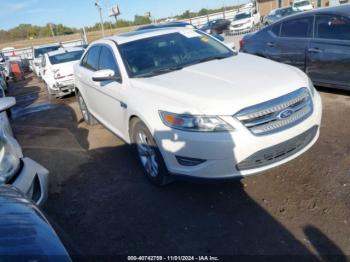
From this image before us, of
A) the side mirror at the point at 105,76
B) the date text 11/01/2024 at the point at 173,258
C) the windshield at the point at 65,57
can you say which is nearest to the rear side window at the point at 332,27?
the side mirror at the point at 105,76

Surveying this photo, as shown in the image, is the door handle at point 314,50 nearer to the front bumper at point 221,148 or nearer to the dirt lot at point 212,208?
the dirt lot at point 212,208

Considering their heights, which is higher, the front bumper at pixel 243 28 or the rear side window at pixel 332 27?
the rear side window at pixel 332 27

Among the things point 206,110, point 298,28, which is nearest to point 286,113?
point 206,110

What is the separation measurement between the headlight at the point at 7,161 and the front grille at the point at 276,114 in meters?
2.15

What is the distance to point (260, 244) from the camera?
284cm

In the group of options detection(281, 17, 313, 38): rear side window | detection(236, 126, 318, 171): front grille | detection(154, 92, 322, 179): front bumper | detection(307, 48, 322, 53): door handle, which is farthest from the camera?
detection(281, 17, 313, 38): rear side window

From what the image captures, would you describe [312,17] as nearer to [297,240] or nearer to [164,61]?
[164,61]

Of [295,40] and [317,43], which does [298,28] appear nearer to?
[295,40]

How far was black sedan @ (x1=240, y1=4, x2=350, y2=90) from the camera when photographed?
5535mm

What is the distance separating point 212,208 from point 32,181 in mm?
1779

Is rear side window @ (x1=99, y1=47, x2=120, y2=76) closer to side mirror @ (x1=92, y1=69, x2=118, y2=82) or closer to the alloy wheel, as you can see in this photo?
side mirror @ (x1=92, y1=69, x2=118, y2=82)

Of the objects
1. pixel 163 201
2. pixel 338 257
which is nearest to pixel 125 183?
pixel 163 201

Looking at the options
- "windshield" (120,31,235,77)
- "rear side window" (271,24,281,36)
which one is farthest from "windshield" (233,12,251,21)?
"windshield" (120,31,235,77)

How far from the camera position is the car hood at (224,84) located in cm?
316
